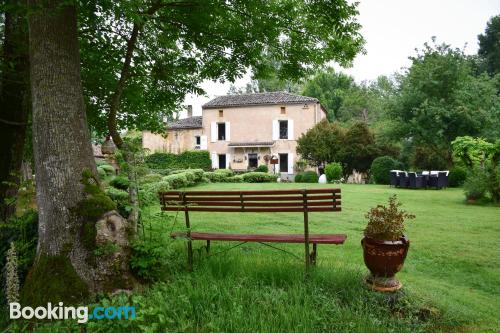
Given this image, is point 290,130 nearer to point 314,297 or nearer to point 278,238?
point 278,238

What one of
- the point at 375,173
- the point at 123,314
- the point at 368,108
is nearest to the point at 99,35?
the point at 123,314

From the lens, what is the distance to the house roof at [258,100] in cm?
2967

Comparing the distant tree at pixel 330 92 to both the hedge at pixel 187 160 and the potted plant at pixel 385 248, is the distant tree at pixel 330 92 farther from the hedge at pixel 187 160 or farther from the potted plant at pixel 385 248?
the potted plant at pixel 385 248

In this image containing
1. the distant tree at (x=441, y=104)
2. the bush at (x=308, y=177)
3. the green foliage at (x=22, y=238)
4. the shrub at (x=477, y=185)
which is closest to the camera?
the green foliage at (x=22, y=238)

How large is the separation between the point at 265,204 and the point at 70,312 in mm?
2207

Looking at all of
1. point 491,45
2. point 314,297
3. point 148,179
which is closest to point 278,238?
point 314,297

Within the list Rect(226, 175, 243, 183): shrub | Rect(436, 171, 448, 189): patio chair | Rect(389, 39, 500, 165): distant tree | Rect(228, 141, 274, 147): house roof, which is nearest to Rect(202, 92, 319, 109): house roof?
Rect(228, 141, 274, 147): house roof

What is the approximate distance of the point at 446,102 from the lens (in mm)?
22875

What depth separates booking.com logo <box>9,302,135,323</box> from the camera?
2.94m

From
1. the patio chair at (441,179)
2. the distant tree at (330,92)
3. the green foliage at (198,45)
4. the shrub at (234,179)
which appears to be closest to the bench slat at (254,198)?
the green foliage at (198,45)

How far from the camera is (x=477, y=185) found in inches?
457

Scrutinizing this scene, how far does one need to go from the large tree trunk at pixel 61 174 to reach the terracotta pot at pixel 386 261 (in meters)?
2.46

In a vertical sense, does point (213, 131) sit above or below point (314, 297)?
above

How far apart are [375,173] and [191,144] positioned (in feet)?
55.6
